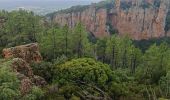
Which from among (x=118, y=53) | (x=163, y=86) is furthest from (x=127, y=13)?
(x=163, y=86)

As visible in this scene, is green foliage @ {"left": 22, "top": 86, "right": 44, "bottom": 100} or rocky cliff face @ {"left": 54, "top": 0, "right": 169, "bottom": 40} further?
rocky cliff face @ {"left": 54, "top": 0, "right": 169, "bottom": 40}

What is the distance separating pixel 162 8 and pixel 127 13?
39.6 feet

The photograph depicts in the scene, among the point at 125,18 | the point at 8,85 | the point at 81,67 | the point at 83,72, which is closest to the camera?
the point at 8,85

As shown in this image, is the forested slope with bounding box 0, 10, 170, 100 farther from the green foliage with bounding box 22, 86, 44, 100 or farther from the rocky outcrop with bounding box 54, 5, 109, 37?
the rocky outcrop with bounding box 54, 5, 109, 37

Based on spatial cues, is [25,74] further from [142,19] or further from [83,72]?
[142,19]

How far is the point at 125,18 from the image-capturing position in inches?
5290

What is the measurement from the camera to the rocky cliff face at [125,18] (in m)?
129

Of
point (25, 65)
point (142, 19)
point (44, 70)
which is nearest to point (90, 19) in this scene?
point (142, 19)

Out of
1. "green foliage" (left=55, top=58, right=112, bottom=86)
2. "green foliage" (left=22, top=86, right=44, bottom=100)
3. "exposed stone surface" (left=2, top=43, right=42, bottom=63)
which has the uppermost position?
"exposed stone surface" (left=2, top=43, right=42, bottom=63)

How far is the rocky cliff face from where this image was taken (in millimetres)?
129375

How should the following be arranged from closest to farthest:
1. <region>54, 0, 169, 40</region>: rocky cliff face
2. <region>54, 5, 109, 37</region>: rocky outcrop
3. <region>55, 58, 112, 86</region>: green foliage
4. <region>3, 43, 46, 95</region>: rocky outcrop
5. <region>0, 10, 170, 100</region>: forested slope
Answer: <region>3, 43, 46, 95</region>: rocky outcrop < <region>0, 10, 170, 100</region>: forested slope < <region>55, 58, 112, 86</region>: green foliage < <region>54, 0, 169, 40</region>: rocky cliff face < <region>54, 5, 109, 37</region>: rocky outcrop

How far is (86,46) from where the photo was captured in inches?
2354

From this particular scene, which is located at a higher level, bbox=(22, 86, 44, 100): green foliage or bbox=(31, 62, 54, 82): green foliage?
bbox=(31, 62, 54, 82): green foliage

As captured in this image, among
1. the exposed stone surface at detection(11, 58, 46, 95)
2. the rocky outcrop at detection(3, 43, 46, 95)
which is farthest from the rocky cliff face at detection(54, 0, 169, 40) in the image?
the exposed stone surface at detection(11, 58, 46, 95)
